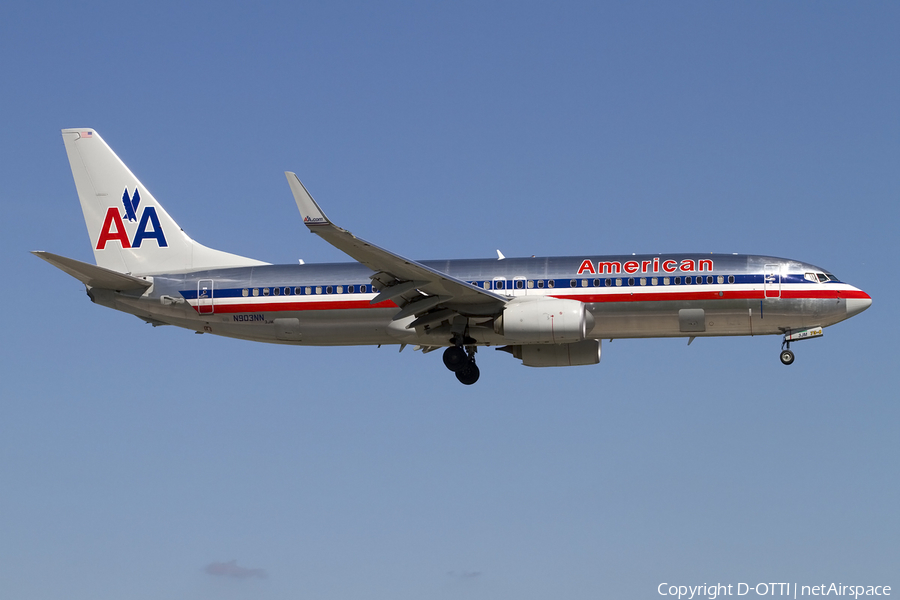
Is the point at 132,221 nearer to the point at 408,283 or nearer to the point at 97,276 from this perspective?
the point at 97,276

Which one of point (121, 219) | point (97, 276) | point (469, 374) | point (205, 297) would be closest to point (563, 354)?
point (469, 374)

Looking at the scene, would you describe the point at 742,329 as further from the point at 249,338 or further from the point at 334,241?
the point at 249,338

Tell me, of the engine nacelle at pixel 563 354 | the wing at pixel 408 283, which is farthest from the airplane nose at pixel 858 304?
the wing at pixel 408 283

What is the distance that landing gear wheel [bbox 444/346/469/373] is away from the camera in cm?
4034

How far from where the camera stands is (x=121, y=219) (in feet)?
150

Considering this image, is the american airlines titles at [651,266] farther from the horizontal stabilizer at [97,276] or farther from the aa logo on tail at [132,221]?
the aa logo on tail at [132,221]

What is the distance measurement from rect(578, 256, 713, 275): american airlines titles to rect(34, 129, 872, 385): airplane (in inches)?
1.5

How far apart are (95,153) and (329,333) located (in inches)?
561

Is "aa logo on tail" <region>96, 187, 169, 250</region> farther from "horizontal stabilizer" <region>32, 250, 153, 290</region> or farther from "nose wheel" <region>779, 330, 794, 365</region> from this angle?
"nose wheel" <region>779, 330, 794, 365</region>

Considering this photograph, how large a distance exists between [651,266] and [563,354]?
16.4 feet

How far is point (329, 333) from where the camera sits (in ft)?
134

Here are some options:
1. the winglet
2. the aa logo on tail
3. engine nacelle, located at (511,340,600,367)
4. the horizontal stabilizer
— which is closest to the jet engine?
engine nacelle, located at (511,340,600,367)

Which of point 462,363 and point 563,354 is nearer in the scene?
point 462,363

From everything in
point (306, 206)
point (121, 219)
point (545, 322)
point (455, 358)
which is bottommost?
point (455, 358)
